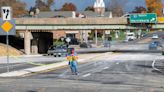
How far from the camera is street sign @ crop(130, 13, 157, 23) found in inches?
2921

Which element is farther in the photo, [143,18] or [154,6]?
[154,6]

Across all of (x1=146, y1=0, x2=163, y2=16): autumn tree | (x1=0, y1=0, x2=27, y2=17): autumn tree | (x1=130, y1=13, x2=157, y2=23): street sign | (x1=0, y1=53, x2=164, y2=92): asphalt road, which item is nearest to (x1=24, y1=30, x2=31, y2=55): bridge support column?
(x1=130, y1=13, x2=157, y2=23): street sign

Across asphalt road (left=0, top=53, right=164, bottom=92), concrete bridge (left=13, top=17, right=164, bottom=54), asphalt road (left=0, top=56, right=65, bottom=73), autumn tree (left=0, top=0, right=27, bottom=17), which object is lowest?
asphalt road (left=0, top=56, right=65, bottom=73)

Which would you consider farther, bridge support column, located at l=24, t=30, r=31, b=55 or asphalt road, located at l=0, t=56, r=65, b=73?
bridge support column, located at l=24, t=30, r=31, b=55

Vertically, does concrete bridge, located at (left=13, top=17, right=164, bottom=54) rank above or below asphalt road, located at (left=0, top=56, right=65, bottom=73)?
above

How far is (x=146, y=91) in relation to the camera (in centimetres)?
1806

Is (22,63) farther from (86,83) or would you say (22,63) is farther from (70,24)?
(70,24)

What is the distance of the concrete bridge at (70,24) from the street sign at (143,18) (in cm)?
170

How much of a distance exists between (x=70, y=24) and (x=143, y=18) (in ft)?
38.2

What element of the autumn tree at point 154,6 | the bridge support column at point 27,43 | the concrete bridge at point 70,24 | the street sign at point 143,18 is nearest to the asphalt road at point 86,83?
the street sign at point 143,18

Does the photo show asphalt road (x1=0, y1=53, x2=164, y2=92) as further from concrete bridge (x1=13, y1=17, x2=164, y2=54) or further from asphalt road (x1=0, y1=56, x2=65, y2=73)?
concrete bridge (x1=13, y1=17, x2=164, y2=54)

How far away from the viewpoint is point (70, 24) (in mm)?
78188

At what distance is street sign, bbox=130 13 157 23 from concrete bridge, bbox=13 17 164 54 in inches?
66.8

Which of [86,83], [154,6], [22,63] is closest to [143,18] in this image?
[22,63]
